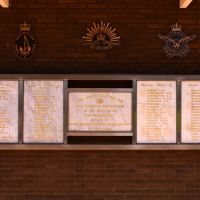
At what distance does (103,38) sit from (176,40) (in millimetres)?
996

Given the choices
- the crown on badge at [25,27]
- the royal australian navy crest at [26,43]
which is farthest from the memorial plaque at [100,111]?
the crown on badge at [25,27]

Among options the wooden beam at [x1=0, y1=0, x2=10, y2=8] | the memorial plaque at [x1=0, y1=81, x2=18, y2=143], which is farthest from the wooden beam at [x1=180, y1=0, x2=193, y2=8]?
the memorial plaque at [x1=0, y1=81, x2=18, y2=143]

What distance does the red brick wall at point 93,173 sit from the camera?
17.8 ft

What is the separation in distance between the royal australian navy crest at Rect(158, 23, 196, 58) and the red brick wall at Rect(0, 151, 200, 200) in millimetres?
1368

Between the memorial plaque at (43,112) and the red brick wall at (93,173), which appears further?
the red brick wall at (93,173)

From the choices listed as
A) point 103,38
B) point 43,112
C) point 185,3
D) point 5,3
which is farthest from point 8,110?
point 185,3

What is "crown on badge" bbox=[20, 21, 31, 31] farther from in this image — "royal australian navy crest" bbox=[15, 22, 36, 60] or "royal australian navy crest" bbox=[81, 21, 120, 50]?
"royal australian navy crest" bbox=[81, 21, 120, 50]

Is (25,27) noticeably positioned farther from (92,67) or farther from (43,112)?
(43,112)

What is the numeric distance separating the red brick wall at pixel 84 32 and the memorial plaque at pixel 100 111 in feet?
1.23

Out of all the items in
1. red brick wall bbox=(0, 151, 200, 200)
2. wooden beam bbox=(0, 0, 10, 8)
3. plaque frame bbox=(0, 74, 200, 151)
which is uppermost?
wooden beam bbox=(0, 0, 10, 8)

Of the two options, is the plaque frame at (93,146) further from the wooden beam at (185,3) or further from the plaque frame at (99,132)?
the wooden beam at (185,3)

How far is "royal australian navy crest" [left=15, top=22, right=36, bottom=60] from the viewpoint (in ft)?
17.7

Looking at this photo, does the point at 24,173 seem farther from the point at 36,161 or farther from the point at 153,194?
the point at 153,194

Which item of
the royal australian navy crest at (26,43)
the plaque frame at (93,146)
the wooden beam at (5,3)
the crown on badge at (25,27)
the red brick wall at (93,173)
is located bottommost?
the red brick wall at (93,173)
